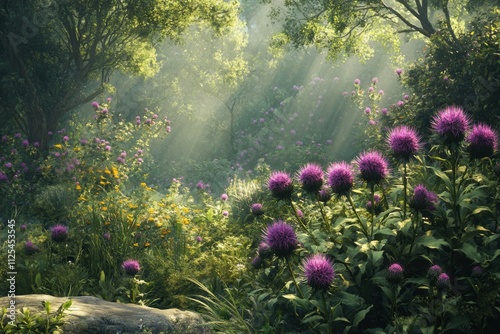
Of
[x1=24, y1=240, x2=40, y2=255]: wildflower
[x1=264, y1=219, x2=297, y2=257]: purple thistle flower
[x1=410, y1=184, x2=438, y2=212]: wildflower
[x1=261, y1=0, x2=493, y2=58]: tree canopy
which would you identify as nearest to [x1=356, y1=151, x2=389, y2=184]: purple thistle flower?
[x1=410, y1=184, x2=438, y2=212]: wildflower

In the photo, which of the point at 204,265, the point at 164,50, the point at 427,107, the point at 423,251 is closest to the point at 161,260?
the point at 204,265

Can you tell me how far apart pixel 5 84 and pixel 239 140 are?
10224 mm

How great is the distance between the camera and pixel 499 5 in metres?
11.6

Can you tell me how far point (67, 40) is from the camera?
15.3 meters

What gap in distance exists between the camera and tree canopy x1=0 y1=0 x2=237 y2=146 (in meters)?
13.0

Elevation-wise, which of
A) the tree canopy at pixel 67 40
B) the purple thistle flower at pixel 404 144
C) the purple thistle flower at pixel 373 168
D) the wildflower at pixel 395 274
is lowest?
the wildflower at pixel 395 274

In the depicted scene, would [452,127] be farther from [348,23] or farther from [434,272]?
[348,23]

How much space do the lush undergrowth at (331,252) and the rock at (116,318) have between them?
0.55m

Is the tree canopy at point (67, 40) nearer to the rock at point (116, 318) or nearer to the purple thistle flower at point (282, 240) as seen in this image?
the rock at point (116, 318)

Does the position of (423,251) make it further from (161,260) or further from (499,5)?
(499,5)

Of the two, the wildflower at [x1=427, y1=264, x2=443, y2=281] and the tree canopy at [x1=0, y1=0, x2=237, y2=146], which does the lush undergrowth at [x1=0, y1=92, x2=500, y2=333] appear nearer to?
the wildflower at [x1=427, y1=264, x2=443, y2=281]

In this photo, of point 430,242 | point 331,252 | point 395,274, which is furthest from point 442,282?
point 331,252

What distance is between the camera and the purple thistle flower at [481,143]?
396 centimetres

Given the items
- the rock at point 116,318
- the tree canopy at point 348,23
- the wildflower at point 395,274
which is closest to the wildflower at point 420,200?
the wildflower at point 395,274
